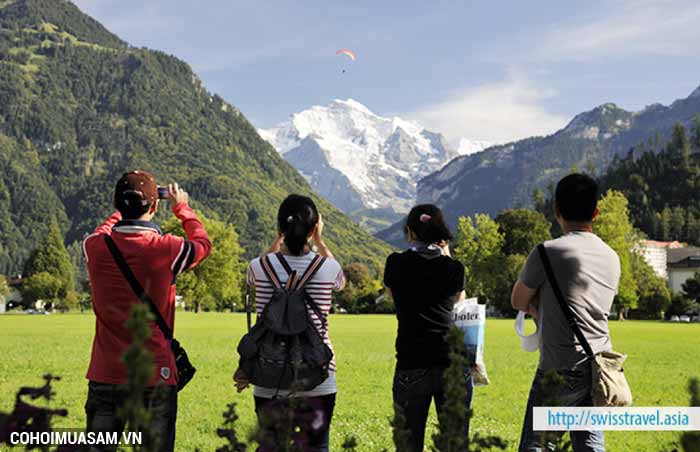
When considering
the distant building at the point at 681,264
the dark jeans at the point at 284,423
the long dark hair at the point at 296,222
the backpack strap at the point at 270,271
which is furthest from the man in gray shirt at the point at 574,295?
the distant building at the point at 681,264

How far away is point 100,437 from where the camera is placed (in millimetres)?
4922

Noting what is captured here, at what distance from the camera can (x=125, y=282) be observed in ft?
18.3

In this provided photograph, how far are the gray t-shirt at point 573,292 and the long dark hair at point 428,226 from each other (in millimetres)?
1053

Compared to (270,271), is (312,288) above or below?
below

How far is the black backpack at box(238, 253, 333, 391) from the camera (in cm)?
580

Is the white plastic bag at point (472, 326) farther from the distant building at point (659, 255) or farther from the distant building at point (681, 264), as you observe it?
the distant building at point (681, 264)

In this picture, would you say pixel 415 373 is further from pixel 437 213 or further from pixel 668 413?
pixel 668 413

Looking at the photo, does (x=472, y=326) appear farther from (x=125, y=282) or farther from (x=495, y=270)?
(x=495, y=270)

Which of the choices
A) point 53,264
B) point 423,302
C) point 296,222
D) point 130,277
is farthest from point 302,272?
point 53,264

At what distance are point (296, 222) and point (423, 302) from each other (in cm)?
132

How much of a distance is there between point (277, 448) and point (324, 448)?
258cm

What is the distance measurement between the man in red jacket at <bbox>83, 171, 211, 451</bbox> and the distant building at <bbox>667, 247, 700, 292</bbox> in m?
155

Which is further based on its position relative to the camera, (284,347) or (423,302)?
(423,302)

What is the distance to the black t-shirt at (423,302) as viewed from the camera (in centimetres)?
641
